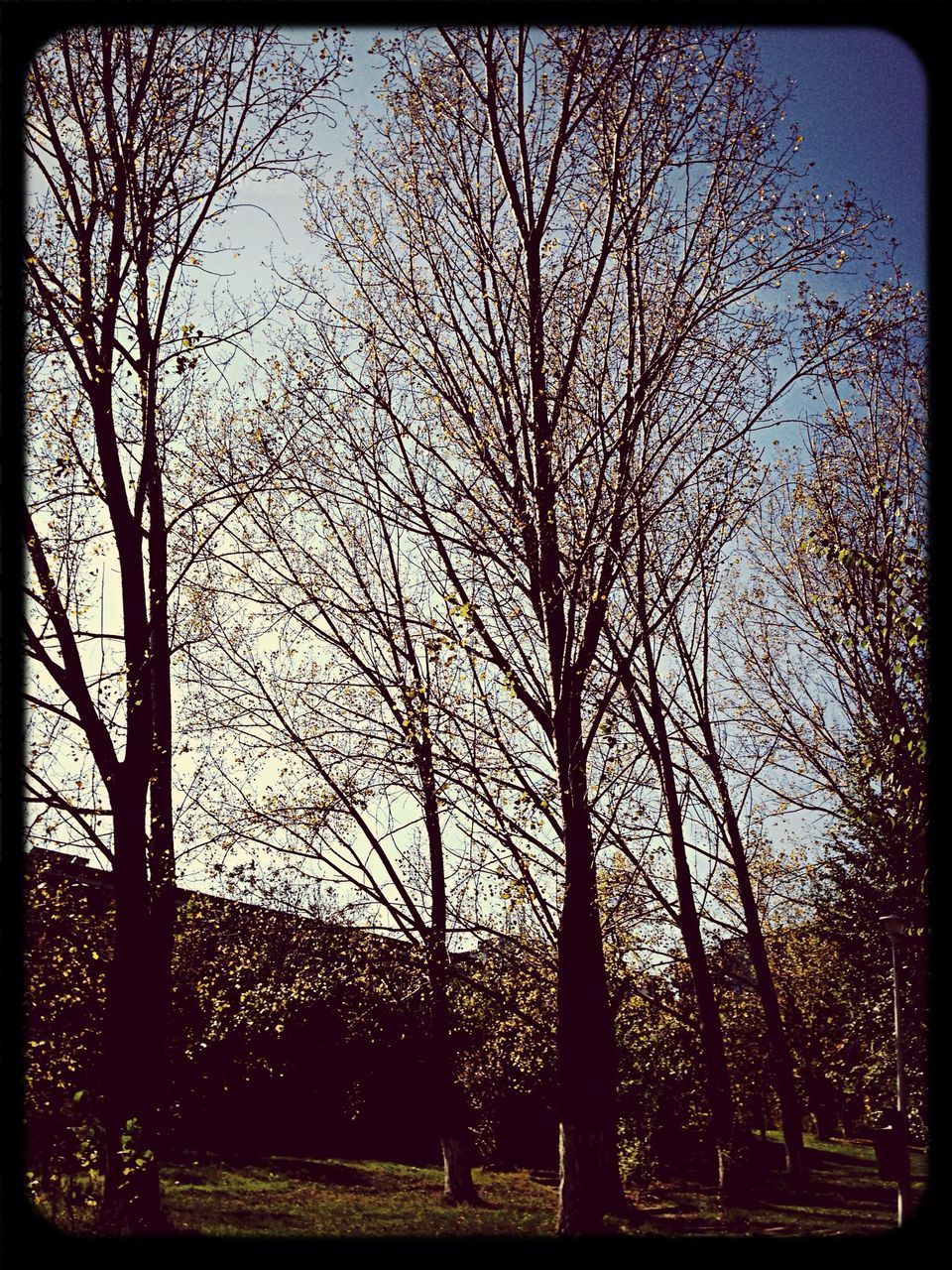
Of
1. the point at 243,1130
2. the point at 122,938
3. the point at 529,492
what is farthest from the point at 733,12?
the point at 243,1130

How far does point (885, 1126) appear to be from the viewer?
15.6 metres

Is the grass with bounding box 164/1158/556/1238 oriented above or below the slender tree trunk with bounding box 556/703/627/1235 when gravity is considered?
below

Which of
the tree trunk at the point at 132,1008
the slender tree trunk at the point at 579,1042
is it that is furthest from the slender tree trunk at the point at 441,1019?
the tree trunk at the point at 132,1008

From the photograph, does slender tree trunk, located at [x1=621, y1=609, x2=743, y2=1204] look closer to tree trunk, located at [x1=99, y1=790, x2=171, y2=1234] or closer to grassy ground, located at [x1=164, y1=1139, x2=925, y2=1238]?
grassy ground, located at [x1=164, y1=1139, x2=925, y2=1238]

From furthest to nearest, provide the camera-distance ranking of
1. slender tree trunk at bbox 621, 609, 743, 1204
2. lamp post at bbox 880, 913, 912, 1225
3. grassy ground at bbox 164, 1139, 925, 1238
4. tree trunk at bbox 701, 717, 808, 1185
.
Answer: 1. tree trunk at bbox 701, 717, 808, 1185
2. slender tree trunk at bbox 621, 609, 743, 1204
3. lamp post at bbox 880, 913, 912, 1225
4. grassy ground at bbox 164, 1139, 925, 1238

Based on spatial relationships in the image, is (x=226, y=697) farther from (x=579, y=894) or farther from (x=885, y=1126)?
(x=885, y=1126)

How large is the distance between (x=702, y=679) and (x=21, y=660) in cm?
1416

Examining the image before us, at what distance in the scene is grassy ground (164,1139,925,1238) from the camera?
1250 centimetres

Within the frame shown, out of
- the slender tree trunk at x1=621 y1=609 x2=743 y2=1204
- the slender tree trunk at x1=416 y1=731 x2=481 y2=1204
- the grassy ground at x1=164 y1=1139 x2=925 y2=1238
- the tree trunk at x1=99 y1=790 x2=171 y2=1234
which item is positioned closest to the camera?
the tree trunk at x1=99 y1=790 x2=171 y2=1234

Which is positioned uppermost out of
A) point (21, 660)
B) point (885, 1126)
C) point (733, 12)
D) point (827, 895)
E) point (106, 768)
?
point (733, 12)

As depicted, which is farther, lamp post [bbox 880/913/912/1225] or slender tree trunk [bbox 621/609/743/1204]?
slender tree trunk [bbox 621/609/743/1204]

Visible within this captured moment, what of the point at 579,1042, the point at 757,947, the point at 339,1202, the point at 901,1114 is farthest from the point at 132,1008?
the point at 757,947

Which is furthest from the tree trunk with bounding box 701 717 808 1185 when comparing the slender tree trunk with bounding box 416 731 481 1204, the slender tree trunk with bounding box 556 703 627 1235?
the slender tree trunk with bounding box 556 703 627 1235

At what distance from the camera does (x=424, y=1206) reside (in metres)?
15.8
